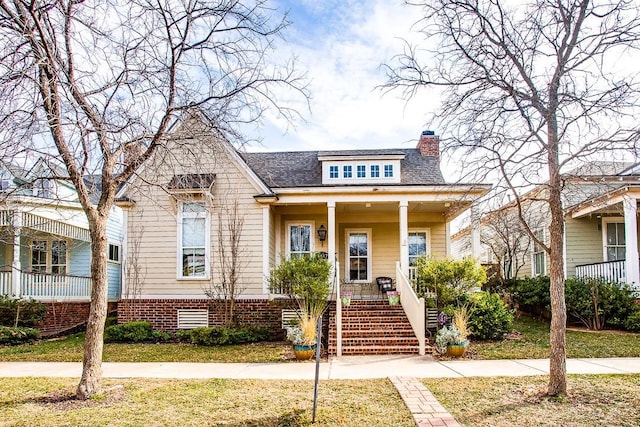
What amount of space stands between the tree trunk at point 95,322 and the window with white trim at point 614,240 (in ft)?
52.1

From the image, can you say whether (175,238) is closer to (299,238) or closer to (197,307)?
(197,307)

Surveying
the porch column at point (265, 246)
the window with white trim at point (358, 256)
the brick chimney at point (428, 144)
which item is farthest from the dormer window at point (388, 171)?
the porch column at point (265, 246)

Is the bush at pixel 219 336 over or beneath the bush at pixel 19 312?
beneath

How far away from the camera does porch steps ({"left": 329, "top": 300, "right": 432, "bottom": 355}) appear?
36.0 feet

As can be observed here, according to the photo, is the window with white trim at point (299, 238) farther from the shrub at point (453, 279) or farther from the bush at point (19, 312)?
the bush at point (19, 312)

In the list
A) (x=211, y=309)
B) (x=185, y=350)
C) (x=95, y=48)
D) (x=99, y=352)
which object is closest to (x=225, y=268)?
(x=211, y=309)

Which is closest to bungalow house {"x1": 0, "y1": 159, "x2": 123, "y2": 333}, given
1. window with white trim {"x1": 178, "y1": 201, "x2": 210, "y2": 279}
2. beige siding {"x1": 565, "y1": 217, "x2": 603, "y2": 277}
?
window with white trim {"x1": 178, "y1": 201, "x2": 210, "y2": 279}

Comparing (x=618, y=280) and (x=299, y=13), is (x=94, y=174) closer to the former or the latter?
(x=299, y=13)

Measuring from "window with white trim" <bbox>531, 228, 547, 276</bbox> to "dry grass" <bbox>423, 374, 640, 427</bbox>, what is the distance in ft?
38.6

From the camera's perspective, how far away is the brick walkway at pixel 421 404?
5.50 m

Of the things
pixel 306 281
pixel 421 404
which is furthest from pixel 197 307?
pixel 421 404

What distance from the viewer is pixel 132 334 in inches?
507

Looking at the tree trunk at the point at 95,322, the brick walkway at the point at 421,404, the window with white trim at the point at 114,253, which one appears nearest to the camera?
the brick walkway at the point at 421,404

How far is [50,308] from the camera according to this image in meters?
15.6
